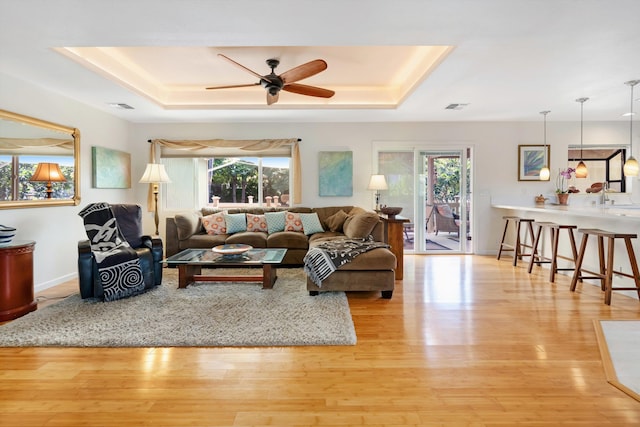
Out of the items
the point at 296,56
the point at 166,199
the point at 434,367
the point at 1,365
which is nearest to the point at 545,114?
the point at 296,56

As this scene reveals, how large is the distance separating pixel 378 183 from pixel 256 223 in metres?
2.15

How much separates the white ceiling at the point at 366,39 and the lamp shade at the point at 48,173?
3.09 ft

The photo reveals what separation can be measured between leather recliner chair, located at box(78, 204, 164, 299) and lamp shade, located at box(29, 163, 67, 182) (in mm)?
865

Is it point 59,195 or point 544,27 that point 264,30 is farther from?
point 59,195

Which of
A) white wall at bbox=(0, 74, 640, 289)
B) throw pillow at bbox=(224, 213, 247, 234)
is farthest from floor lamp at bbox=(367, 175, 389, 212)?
throw pillow at bbox=(224, 213, 247, 234)

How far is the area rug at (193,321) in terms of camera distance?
8.32 feet

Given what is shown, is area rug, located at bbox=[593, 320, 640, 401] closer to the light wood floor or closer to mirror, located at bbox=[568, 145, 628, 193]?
the light wood floor

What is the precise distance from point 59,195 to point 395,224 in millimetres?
4281

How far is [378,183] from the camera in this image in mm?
5695

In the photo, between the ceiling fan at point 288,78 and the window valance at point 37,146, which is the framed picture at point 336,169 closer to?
the ceiling fan at point 288,78

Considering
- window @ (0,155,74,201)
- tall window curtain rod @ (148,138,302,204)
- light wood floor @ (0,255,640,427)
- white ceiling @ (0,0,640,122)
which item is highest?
white ceiling @ (0,0,640,122)

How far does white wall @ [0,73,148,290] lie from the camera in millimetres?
3676

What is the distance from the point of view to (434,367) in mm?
2199

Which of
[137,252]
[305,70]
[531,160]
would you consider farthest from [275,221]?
[531,160]
